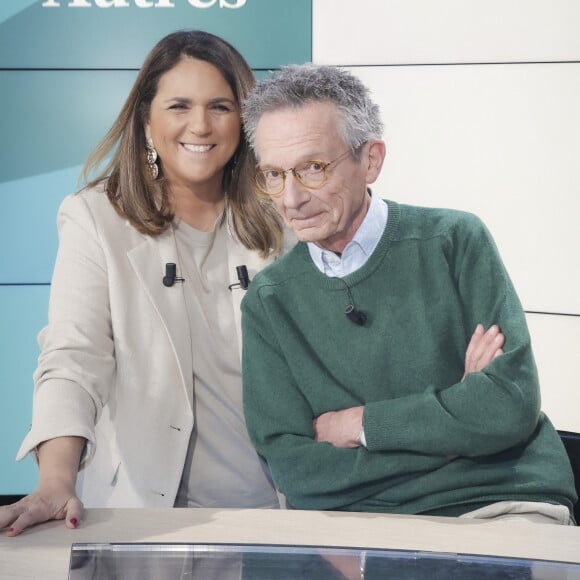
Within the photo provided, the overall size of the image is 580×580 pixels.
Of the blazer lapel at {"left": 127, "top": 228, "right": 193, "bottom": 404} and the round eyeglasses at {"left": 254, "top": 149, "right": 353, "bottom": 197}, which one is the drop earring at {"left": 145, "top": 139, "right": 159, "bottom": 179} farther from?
the round eyeglasses at {"left": 254, "top": 149, "right": 353, "bottom": 197}

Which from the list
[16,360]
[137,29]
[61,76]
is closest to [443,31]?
[137,29]

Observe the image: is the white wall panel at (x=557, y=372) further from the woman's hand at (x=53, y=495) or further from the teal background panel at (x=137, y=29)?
the woman's hand at (x=53, y=495)

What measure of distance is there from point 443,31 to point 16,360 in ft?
5.80

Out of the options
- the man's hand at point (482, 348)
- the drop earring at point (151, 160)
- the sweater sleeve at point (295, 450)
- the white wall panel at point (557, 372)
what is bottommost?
the white wall panel at point (557, 372)

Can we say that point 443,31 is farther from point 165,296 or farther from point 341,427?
point 341,427

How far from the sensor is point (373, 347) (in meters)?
1.92

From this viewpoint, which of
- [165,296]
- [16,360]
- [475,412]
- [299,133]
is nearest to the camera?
[475,412]

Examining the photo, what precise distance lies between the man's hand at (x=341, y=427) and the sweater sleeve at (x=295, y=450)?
2cm

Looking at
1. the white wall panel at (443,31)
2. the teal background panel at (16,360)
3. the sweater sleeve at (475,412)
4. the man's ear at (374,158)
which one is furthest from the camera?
the teal background panel at (16,360)

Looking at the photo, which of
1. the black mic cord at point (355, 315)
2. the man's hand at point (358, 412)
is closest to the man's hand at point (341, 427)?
the man's hand at point (358, 412)

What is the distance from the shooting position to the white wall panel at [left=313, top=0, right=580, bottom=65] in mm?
2846

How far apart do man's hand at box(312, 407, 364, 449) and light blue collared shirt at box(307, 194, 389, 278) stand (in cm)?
31

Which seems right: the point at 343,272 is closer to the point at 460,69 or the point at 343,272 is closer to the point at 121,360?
the point at 121,360

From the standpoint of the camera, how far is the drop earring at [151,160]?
2361 millimetres
